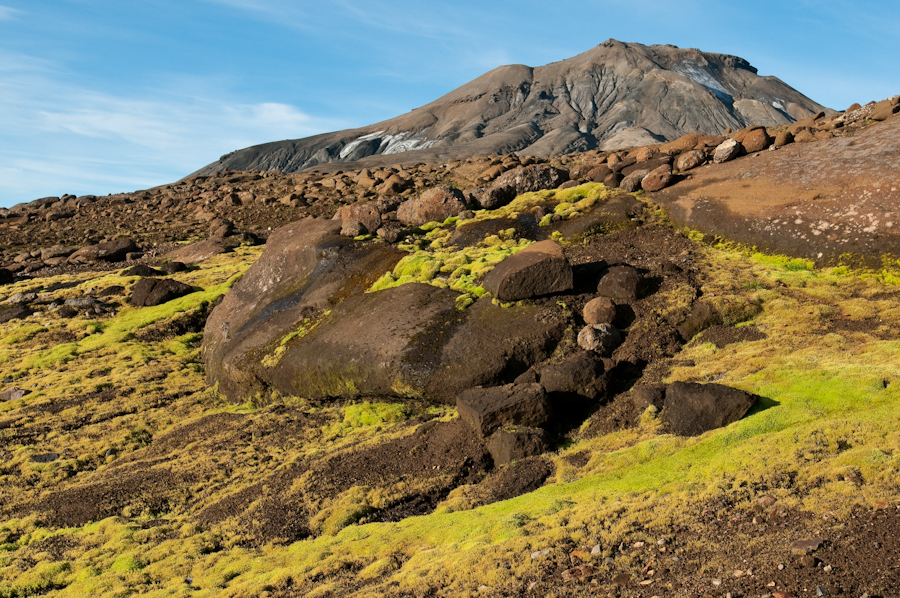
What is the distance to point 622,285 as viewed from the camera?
15.2 m

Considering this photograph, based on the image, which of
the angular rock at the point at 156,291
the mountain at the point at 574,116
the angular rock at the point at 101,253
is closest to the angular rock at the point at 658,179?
the angular rock at the point at 156,291

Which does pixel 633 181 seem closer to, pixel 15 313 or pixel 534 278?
pixel 534 278

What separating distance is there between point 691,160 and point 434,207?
356 inches

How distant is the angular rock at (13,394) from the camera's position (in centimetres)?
1880

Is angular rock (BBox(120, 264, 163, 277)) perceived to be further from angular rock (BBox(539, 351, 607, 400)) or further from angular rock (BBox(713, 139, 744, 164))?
angular rock (BBox(713, 139, 744, 164))

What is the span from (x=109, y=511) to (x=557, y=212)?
15.0 meters

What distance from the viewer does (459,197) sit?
2300 cm

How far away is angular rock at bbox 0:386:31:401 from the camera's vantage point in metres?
18.8

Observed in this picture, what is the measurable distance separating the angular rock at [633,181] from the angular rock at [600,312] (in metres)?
8.46

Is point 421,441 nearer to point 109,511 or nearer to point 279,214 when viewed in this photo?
point 109,511

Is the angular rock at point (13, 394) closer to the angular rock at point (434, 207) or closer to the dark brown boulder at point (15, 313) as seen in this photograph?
the dark brown boulder at point (15, 313)

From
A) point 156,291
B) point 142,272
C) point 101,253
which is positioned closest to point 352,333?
point 156,291

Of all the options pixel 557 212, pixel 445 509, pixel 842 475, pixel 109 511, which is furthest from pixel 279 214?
pixel 842 475

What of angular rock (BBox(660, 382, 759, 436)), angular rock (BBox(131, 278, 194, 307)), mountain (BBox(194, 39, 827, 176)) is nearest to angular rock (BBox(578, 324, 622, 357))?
angular rock (BBox(660, 382, 759, 436))
